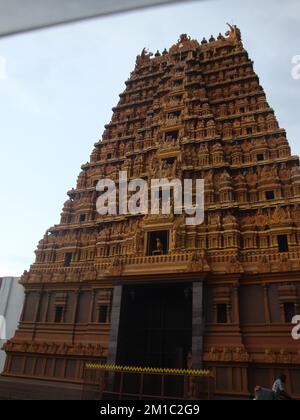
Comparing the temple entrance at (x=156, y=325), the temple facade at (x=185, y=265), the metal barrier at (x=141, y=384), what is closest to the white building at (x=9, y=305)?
the temple facade at (x=185, y=265)

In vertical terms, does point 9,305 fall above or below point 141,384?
above

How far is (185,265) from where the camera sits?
62.0 ft

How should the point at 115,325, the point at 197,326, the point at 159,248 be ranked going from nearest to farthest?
the point at 197,326
the point at 115,325
the point at 159,248

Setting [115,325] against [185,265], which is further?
[115,325]

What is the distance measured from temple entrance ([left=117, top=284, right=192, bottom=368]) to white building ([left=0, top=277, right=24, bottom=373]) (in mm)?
16725

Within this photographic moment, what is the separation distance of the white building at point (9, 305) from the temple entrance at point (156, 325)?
16.7 meters

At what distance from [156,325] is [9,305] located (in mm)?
19155

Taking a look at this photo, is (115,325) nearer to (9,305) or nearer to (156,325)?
(156,325)

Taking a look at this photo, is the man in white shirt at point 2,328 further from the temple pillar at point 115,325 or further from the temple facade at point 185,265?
the temple pillar at point 115,325

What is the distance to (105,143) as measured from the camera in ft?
102

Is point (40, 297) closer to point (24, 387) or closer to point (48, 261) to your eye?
point (48, 261)

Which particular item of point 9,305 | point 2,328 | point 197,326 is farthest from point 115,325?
point 9,305

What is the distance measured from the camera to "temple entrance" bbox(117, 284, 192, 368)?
19875mm

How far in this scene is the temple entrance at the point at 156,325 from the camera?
65.2 ft
